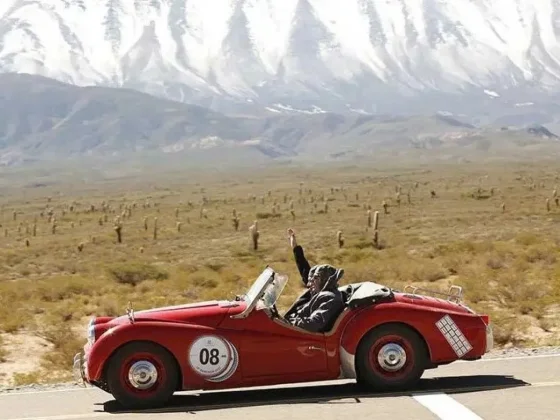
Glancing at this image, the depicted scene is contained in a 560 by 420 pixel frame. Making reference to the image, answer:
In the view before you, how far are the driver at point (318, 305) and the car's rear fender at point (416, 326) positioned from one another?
0.78 feet

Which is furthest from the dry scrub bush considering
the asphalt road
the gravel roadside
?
the asphalt road

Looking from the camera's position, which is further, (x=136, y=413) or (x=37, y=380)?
(x=37, y=380)

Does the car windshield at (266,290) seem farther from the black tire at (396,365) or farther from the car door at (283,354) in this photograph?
the black tire at (396,365)

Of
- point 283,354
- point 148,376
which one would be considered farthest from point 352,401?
point 148,376

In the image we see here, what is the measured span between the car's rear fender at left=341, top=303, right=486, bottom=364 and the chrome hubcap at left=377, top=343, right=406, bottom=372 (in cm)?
26

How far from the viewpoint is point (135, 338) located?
1041 cm

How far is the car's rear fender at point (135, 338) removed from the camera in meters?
10.4

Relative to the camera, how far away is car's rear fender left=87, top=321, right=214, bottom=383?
34.0 ft

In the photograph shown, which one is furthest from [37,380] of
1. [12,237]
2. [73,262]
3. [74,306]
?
[12,237]

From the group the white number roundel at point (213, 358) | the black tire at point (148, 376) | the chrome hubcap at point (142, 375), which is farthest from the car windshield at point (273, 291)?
the chrome hubcap at point (142, 375)

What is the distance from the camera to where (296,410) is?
10.0m

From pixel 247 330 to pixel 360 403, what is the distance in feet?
4.57

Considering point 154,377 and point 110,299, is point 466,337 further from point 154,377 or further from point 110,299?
point 110,299

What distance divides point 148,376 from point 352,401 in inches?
83.1
